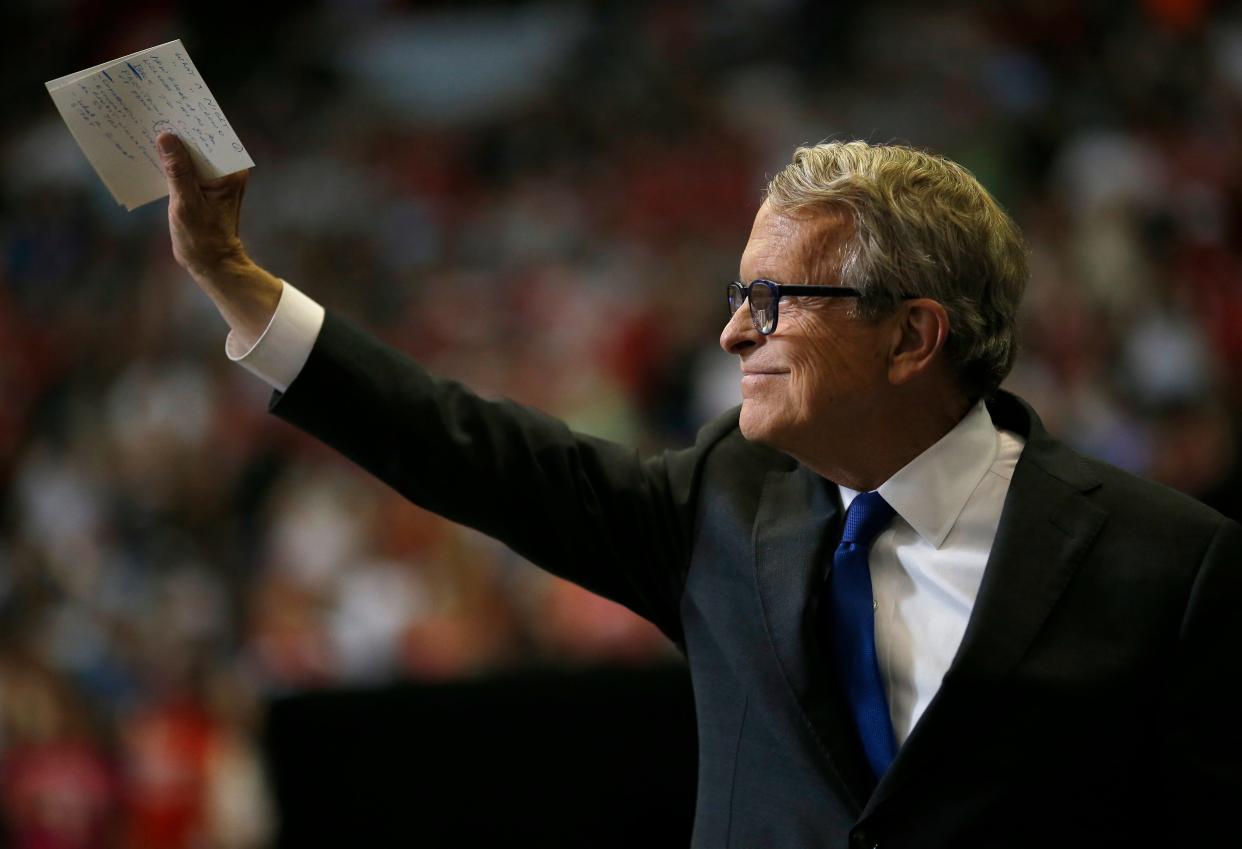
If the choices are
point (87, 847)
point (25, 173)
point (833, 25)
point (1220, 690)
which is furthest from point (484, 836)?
point (25, 173)

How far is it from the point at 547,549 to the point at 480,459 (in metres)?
0.14

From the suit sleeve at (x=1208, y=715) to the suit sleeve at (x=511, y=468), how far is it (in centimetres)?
57

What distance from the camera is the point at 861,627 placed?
1642 millimetres

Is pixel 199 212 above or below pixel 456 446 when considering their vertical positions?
above

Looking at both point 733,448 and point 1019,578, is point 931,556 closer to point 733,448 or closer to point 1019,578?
point 1019,578

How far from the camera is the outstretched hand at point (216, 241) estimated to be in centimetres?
163

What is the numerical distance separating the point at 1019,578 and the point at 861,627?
18cm

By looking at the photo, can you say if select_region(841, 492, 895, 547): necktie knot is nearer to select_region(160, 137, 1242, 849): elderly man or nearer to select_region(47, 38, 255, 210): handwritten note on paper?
select_region(160, 137, 1242, 849): elderly man

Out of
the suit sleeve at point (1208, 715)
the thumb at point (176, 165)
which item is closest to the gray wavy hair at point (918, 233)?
the suit sleeve at point (1208, 715)

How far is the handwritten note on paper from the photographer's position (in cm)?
159

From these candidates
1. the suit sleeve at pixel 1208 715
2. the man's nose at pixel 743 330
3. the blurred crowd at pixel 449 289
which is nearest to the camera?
the suit sleeve at pixel 1208 715

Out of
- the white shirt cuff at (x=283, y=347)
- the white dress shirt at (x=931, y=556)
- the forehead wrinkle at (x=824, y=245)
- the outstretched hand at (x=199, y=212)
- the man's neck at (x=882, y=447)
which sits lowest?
the white dress shirt at (x=931, y=556)

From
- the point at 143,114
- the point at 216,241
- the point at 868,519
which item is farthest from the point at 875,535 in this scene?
the point at 143,114

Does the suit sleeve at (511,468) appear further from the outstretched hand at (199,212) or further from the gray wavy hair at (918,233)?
the gray wavy hair at (918,233)
